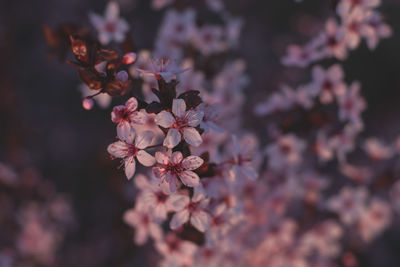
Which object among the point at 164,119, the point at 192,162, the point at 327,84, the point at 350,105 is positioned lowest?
the point at 192,162

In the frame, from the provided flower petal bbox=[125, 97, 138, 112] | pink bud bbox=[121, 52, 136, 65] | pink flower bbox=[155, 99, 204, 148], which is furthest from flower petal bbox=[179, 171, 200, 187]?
pink bud bbox=[121, 52, 136, 65]

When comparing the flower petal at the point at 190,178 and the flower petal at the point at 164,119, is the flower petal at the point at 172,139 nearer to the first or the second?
the flower petal at the point at 164,119

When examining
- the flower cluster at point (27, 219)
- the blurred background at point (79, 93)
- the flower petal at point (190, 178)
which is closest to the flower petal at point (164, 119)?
the flower petal at point (190, 178)

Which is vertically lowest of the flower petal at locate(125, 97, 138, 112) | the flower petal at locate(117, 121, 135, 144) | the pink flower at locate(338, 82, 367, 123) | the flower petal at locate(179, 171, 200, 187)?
the flower petal at locate(179, 171, 200, 187)

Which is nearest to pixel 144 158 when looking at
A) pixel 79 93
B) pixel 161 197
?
pixel 161 197

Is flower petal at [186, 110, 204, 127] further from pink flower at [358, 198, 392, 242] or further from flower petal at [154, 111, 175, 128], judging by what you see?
pink flower at [358, 198, 392, 242]

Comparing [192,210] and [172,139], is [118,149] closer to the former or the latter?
[172,139]
